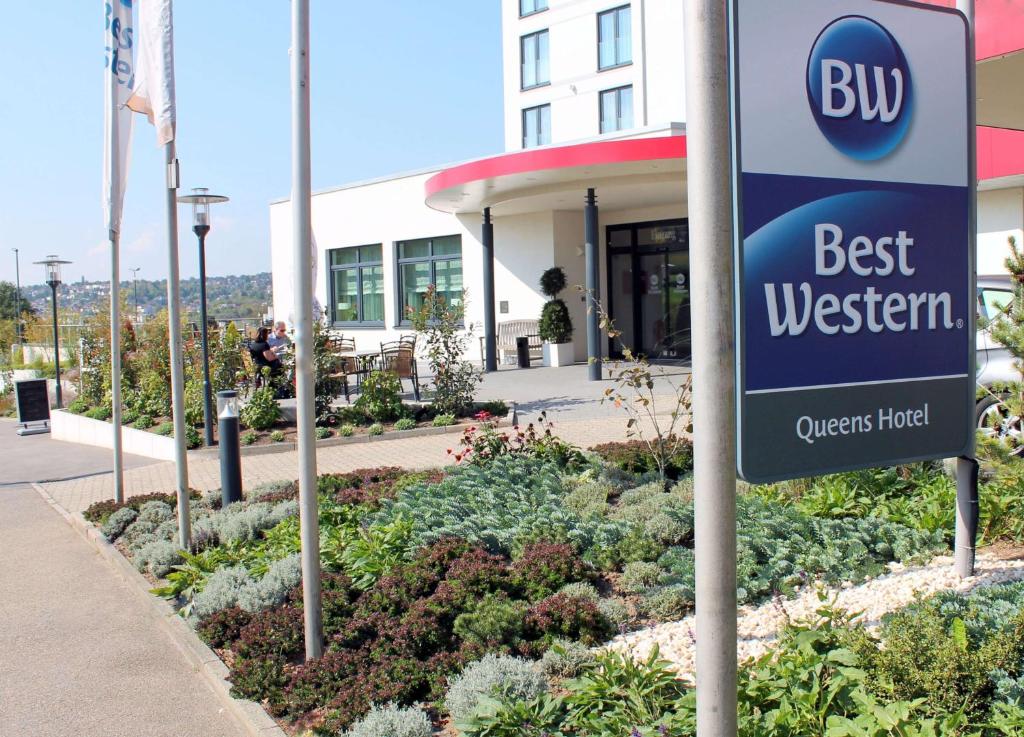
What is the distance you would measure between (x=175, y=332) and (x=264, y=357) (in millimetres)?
7254

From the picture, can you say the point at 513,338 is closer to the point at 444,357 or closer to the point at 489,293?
the point at 489,293

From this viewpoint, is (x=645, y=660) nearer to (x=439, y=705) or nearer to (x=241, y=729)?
(x=439, y=705)

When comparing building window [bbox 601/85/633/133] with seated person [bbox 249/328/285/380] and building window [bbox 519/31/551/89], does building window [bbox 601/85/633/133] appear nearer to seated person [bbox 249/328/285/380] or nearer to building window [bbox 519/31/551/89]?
building window [bbox 519/31/551/89]

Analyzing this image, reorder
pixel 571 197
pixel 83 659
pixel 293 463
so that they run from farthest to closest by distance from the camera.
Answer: pixel 571 197 → pixel 293 463 → pixel 83 659

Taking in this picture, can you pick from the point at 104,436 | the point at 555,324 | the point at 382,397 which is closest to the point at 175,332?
the point at 382,397

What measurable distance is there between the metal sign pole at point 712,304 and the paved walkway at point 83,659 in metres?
2.80

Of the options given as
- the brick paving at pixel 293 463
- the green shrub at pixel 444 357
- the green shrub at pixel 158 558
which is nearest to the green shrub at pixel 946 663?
the green shrub at pixel 158 558

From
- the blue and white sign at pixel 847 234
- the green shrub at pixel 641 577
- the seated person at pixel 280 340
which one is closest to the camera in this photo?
the blue and white sign at pixel 847 234

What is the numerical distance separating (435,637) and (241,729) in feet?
3.13

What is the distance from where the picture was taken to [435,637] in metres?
4.44

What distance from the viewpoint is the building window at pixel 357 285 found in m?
26.8

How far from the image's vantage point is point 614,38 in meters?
34.0

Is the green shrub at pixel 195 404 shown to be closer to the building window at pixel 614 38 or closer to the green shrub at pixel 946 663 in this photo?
the green shrub at pixel 946 663

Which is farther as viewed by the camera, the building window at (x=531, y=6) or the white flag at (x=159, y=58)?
the building window at (x=531, y=6)
